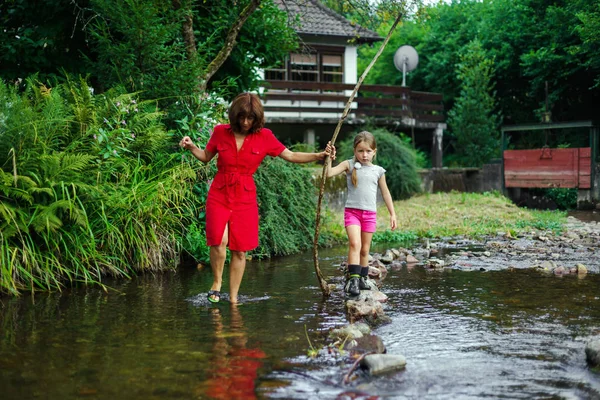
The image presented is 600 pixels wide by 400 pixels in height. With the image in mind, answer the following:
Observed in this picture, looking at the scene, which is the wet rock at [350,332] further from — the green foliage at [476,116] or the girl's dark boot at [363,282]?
the green foliage at [476,116]

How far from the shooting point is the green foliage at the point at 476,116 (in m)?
27.7

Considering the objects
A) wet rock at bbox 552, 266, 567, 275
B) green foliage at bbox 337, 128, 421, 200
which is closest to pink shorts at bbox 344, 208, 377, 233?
wet rock at bbox 552, 266, 567, 275

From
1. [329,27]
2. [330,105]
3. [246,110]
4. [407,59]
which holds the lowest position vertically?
[246,110]

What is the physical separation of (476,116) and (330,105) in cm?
639

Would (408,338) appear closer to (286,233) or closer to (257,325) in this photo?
(257,325)

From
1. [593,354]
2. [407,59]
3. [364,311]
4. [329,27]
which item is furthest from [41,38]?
[407,59]

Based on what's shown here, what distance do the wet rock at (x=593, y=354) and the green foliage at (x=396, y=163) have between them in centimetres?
1530

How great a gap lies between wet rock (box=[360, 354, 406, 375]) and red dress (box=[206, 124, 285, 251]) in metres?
2.36

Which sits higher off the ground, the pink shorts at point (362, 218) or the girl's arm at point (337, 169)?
Result: the girl's arm at point (337, 169)

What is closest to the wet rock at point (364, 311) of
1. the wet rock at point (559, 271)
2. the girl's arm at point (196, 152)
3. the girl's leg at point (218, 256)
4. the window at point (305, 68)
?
the girl's leg at point (218, 256)

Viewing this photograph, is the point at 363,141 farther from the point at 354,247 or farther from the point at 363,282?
the point at 363,282

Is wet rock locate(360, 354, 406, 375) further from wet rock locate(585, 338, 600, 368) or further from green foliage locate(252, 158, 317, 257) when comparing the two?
green foliage locate(252, 158, 317, 257)

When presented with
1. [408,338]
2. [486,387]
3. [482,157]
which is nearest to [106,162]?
[408,338]

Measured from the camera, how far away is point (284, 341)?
15.9 feet
